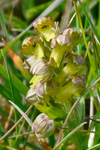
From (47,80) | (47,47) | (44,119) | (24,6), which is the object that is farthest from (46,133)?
(24,6)

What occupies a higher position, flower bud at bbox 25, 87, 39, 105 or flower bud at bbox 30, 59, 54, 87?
flower bud at bbox 30, 59, 54, 87

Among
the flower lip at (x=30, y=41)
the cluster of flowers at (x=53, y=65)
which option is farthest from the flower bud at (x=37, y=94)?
the flower lip at (x=30, y=41)

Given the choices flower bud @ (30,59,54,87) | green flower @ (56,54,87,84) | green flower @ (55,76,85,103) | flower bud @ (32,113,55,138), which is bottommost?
flower bud @ (32,113,55,138)

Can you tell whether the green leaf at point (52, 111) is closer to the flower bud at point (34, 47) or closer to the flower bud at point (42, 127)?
the flower bud at point (42, 127)

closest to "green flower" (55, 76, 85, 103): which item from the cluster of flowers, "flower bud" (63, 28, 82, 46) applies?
the cluster of flowers

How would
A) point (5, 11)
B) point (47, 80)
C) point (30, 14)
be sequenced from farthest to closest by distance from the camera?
point (5, 11)
point (30, 14)
point (47, 80)

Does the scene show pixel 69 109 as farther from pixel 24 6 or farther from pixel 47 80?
pixel 24 6

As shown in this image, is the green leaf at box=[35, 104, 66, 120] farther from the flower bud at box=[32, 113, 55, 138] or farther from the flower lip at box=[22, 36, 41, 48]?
the flower lip at box=[22, 36, 41, 48]

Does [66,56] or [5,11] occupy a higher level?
[5,11]
